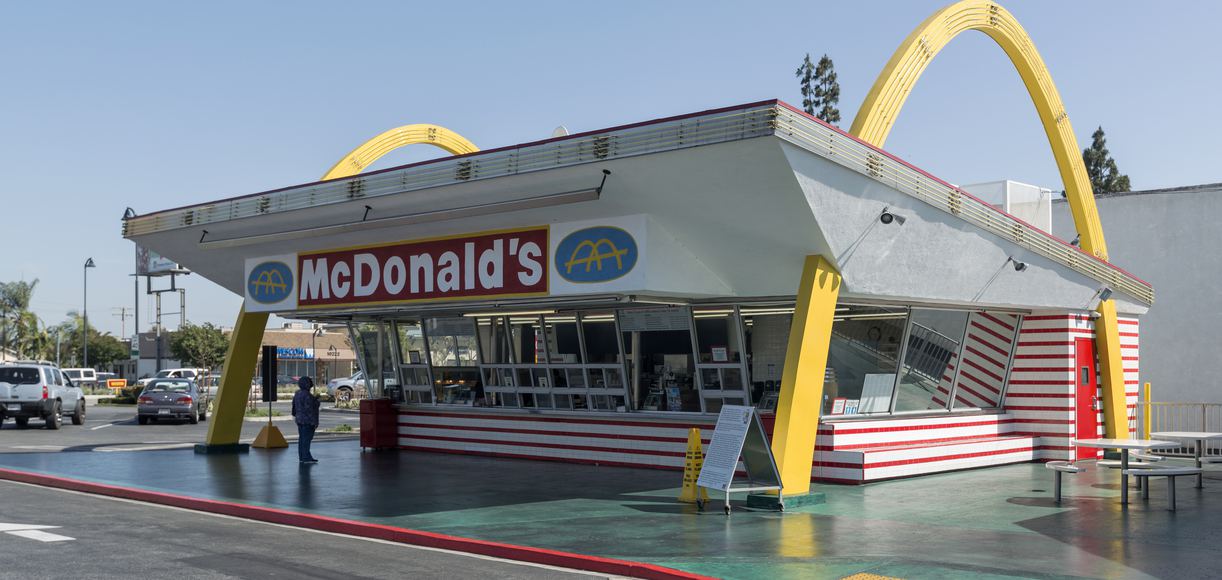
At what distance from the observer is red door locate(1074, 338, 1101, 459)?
20.5 meters

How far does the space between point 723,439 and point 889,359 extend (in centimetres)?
531

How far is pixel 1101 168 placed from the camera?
71.1m

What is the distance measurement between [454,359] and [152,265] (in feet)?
120

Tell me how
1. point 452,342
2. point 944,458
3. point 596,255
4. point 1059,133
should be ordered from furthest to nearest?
point 452,342 < point 1059,133 < point 944,458 < point 596,255

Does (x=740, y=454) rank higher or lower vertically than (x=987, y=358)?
lower

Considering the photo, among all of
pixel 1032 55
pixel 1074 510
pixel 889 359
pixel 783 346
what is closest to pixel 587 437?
pixel 783 346

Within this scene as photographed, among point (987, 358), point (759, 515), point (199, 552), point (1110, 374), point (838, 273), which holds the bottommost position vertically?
point (759, 515)

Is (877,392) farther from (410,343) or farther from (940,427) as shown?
(410,343)

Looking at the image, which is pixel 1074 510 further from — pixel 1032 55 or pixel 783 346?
pixel 1032 55

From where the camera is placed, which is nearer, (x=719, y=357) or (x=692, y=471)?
(x=692, y=471)

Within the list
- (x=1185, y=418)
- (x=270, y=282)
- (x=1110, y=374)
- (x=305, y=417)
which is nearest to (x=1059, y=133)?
(x=1110, y=374)

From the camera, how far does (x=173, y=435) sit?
3000 cm

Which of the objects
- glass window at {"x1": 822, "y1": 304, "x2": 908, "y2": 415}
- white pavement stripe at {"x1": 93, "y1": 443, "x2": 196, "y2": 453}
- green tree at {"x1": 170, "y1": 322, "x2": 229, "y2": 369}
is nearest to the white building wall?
glass window at {"x1": 822, "y1": 304, "x2": 908, "y2": 415}

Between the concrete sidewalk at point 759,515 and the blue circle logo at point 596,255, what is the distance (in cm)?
316
